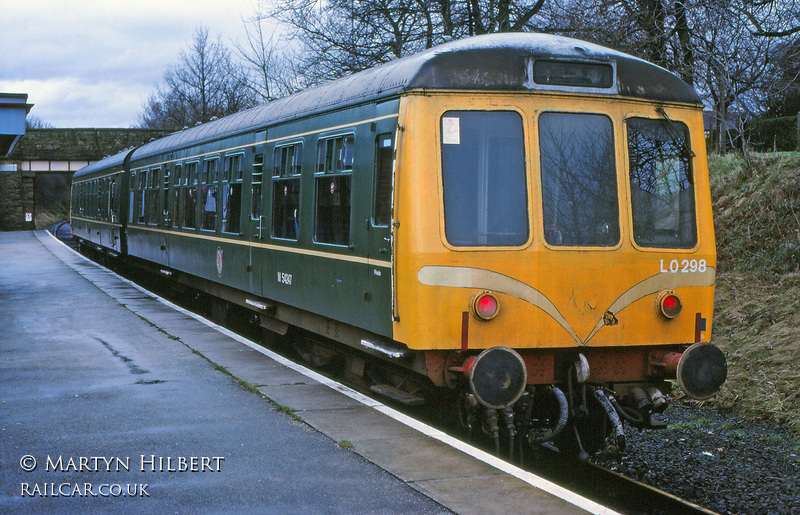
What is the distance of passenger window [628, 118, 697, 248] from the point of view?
22.2 ft

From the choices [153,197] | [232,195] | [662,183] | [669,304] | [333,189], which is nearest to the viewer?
[669,304]

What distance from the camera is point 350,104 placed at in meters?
7.82

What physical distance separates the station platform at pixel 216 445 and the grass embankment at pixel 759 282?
172 inches

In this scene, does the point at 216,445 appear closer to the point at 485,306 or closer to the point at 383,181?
the point at 485,306

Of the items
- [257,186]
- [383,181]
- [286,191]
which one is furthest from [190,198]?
[383,181]

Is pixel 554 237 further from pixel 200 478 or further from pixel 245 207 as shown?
pixel 245 207

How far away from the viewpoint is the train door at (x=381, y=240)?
6809 millimetres

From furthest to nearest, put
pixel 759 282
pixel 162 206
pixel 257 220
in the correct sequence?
pixel 162 206 → pixel 759 282 → pixel 257 220

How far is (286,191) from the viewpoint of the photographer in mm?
9477

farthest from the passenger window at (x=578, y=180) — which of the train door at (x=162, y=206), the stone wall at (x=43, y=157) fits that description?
the stone wall at (x=43, y=157)

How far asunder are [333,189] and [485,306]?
237 centimetres

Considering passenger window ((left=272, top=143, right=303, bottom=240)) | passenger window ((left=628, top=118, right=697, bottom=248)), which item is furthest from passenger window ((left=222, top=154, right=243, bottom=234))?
passenger window ((left=628, top=118, right=697, bottom=248))

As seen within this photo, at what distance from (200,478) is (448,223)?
2.47m

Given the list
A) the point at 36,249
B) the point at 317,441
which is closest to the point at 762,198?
the point at 317,441
